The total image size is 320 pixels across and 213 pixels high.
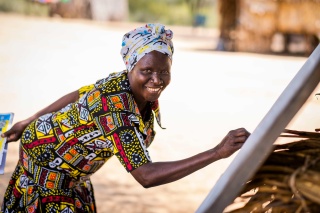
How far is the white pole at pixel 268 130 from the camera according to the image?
4.52 ft

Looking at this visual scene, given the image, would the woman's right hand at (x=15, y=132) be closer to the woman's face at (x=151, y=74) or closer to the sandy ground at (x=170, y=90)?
the woman's face at (x=151, y=74)

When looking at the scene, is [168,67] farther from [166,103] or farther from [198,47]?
[198,47]

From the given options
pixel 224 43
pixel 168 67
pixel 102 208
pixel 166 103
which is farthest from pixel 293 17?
pixel 168 67

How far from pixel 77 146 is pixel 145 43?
0.53 metres

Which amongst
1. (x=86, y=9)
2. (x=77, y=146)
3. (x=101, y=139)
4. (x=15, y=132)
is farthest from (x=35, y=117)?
(x=86, y=9)

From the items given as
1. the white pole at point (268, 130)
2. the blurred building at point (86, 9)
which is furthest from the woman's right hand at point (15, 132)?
the blurred building at point (86, 9)

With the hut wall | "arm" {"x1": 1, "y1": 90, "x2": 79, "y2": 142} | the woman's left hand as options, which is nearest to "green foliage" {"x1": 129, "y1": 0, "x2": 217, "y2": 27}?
the hut wall

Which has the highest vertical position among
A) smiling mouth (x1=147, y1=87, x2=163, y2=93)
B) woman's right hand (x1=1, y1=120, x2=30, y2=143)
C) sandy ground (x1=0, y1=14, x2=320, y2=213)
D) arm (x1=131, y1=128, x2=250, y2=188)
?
smiling mouth (x1=147, y1=87, x2=163, y2=93)

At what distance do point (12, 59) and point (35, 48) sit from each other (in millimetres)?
1997

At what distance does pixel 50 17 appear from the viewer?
78.9 feet

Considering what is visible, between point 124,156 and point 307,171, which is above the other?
point 307,171

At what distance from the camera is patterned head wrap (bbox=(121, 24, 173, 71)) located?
2.39 metres

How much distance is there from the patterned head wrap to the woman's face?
0.02 m

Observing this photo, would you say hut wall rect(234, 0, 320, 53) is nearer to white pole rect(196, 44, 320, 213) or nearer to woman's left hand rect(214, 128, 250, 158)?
woman's left hand rect(214, 128, 250, 158)
